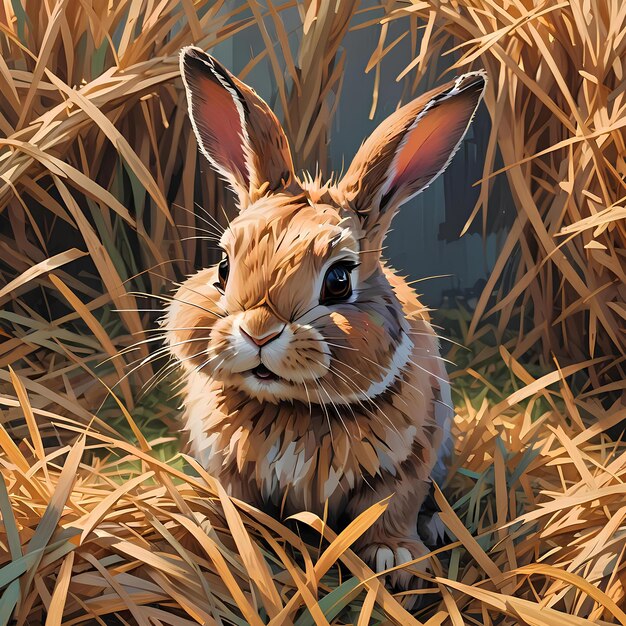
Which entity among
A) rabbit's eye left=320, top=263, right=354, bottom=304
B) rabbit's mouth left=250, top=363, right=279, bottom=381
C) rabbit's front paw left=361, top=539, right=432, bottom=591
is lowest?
rabbit's front paw left=361, top=539, right=432, bottom=591

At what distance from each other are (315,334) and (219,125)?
0.51 m

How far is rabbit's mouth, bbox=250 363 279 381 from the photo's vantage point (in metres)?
1.37

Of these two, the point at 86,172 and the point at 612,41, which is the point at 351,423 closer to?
the point at 86,172

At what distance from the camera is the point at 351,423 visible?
4.89ft

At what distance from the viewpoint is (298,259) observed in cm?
138

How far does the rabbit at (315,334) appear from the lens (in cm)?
137

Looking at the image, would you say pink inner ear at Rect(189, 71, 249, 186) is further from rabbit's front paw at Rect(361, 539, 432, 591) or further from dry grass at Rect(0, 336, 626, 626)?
rabbit's front paw at Rect(361, 539, 432, 591)

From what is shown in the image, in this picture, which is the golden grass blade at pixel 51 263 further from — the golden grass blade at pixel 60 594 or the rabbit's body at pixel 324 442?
the golden grass blade at pixel 60 594

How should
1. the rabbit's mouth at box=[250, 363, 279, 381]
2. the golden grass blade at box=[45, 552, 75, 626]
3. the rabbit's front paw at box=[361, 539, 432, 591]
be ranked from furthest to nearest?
the rabbit's front paw at box=[361, 539, 432, 591]
the rabbit's mouth at box=[250, 363, 279, 381]
the golden grass blade at box=[45, 552, 75, 626]

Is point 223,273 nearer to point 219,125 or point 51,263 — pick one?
point 219,125

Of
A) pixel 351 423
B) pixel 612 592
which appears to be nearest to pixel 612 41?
pixel 351 423

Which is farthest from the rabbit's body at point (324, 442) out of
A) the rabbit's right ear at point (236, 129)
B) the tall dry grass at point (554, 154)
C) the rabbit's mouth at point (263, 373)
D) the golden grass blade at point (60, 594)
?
the tall dry grass at point (554, 154)

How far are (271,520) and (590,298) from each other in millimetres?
913

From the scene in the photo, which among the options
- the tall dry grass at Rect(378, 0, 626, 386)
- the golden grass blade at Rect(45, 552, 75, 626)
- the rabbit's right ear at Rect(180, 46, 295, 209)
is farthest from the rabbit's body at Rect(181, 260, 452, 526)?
the tall dry grass at Rect(378, 0, 626, 386)
